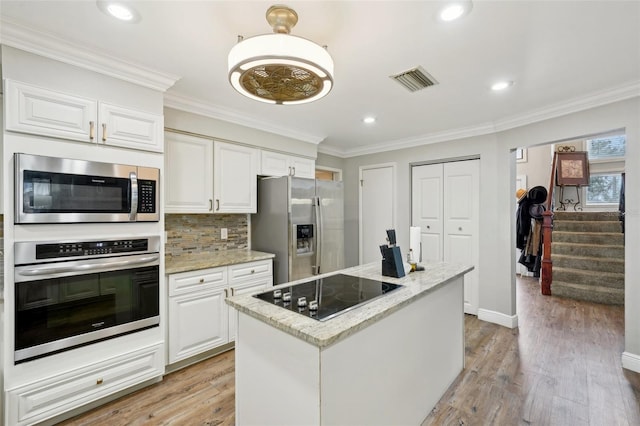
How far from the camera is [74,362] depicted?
6.18 feet

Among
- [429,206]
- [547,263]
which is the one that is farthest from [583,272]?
[429,206]

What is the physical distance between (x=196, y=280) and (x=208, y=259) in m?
0.37

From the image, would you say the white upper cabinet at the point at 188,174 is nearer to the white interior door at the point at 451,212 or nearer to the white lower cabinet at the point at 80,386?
the white lower cabinet at the point at 80,386

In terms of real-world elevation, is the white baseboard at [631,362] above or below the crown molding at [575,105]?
below

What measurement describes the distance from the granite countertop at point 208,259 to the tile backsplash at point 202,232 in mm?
61

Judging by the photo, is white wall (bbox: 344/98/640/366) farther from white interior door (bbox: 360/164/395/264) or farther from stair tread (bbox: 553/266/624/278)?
stair tread (bbox: 553/266/624/278)

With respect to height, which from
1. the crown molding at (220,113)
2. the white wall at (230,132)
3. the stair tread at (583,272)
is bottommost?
the stair tread at (583,272)

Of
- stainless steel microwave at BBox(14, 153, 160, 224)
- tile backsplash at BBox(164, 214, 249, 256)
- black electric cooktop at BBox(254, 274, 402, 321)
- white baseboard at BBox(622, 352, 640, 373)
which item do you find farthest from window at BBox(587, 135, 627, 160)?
stainless steel microwave at BBox(14, 153, 160, 224)

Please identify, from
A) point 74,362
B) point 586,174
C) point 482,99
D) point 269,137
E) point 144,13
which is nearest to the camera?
point 144,13

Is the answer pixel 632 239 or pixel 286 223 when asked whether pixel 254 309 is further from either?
pixel 632 239

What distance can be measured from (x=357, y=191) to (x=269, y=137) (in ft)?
6.41

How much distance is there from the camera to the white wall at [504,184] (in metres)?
2.47

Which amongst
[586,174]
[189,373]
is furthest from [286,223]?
[586,174]

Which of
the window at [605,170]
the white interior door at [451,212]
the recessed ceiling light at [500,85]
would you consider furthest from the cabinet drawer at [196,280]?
the window at [605,170]
